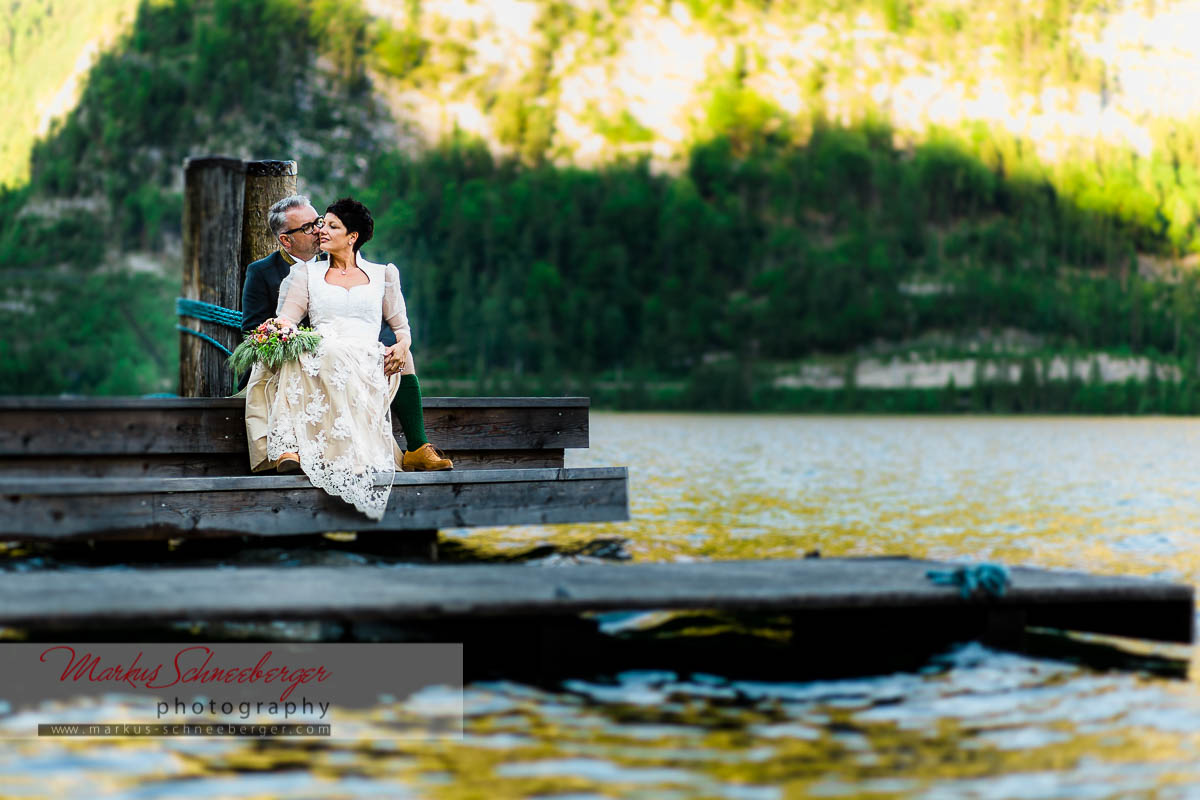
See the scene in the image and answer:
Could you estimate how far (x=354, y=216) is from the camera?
10.2m

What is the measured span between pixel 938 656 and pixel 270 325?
199 inches

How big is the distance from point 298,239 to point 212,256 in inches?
41.4

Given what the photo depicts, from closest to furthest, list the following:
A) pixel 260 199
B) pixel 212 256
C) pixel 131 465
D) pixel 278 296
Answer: pixel 131 465, pixel 278 296, pixel 212 256, pixel 260 199

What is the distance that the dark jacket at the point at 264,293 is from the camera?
1043 centimetres

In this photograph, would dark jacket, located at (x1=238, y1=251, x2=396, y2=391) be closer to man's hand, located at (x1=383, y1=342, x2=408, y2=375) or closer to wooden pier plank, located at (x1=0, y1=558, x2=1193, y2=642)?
man's hand, located at (x1=383, y1=342, x2=408, y2=375)

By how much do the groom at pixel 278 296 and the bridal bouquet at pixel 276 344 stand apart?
0.56 m

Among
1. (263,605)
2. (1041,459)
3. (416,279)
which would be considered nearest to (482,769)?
(263,605)

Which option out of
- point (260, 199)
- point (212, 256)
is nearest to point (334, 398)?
point (212, 256)

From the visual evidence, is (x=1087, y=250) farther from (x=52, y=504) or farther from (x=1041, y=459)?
(x=52, y=504)

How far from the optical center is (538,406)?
11.7m

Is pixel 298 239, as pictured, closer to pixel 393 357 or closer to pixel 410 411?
pixel 393 357

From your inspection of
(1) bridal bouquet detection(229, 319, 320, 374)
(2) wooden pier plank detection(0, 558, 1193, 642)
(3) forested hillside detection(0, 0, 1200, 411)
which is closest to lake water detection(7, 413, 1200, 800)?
(2) wooden pier plank detection(0, 558, 1193, 642)

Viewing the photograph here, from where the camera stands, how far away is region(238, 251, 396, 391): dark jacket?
411 inches

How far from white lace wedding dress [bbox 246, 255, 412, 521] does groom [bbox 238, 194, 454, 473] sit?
0.23 meters
